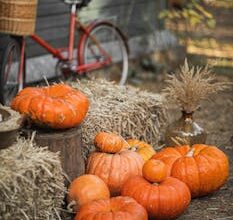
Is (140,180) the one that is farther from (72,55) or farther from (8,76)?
(72,55)

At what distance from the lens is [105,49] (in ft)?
33.9

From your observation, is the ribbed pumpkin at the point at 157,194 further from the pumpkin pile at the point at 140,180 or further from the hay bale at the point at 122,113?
the hay bale at the point at 122,113

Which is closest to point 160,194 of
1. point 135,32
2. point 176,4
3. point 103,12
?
point 103,12

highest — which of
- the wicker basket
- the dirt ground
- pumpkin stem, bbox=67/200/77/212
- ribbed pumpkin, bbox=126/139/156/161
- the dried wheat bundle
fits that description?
the wicker basket

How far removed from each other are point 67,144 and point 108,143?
0.46 meters

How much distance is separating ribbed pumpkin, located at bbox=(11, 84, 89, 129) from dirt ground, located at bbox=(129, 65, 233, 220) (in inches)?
46.1

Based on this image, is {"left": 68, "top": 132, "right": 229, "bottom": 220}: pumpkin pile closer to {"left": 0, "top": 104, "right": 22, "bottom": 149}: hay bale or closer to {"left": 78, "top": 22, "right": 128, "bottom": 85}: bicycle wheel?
{"left": 0, "top": 104, "right": 22, "bottom": 149}: hay bale

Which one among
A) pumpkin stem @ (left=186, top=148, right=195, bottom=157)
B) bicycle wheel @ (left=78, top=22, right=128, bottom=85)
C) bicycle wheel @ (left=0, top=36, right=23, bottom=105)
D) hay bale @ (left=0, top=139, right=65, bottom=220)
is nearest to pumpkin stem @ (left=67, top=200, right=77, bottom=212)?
hay bale @ (left=0, top=139, right=65, bottom=220)

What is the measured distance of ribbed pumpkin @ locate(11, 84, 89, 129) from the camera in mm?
5027

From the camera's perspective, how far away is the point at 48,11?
30.7ft

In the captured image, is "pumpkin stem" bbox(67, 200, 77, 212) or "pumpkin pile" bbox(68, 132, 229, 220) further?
"pumpkin stem" bbox(67, 200, 77, 212)

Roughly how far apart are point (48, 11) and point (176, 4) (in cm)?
388

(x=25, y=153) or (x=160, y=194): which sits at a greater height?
(x=25, y=153)

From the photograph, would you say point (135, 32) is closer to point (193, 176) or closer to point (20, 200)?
point (193, 176)
